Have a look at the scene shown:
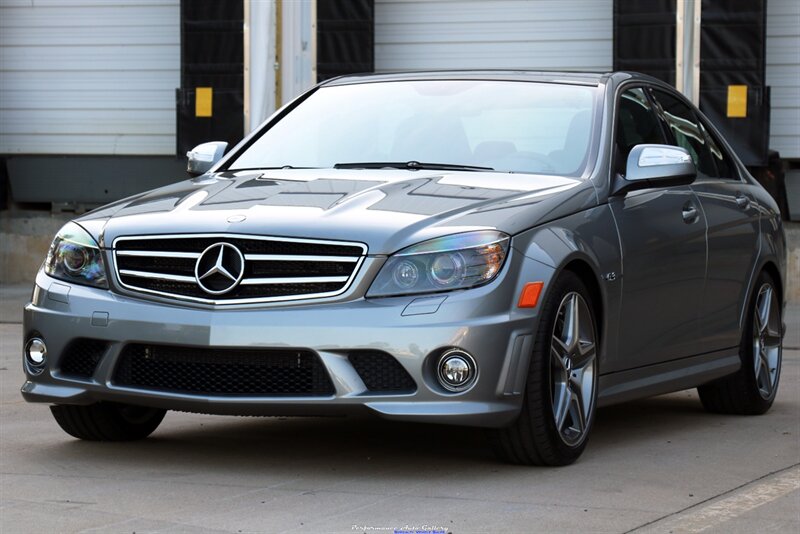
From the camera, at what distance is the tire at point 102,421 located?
248 inches

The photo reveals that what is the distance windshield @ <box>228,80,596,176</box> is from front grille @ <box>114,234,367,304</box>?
1127mm

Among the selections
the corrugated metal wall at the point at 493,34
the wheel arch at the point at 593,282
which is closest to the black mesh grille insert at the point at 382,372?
the wheel arch at the point at 593,282

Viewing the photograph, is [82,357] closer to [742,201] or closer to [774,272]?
[742,201]

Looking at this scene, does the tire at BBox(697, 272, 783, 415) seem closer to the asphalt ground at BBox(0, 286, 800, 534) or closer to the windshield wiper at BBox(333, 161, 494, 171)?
the asphalt ground at BBox(0, 286, 800, 534)

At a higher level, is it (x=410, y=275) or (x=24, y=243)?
(x=410, y=275)

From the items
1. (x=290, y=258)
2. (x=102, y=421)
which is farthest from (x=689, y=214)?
(x=102, y=421)

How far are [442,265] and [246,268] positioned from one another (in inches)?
26.6

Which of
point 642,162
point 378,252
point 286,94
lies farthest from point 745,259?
point 286,94

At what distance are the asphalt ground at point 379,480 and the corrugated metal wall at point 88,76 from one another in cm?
980

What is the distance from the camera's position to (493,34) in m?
16.1

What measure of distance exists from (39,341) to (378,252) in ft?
4.61

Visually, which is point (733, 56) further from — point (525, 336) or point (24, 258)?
point (525, 336)

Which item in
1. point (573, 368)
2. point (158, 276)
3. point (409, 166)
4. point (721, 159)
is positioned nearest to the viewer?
point (158, 276)

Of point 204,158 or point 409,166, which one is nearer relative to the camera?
point 409,166
